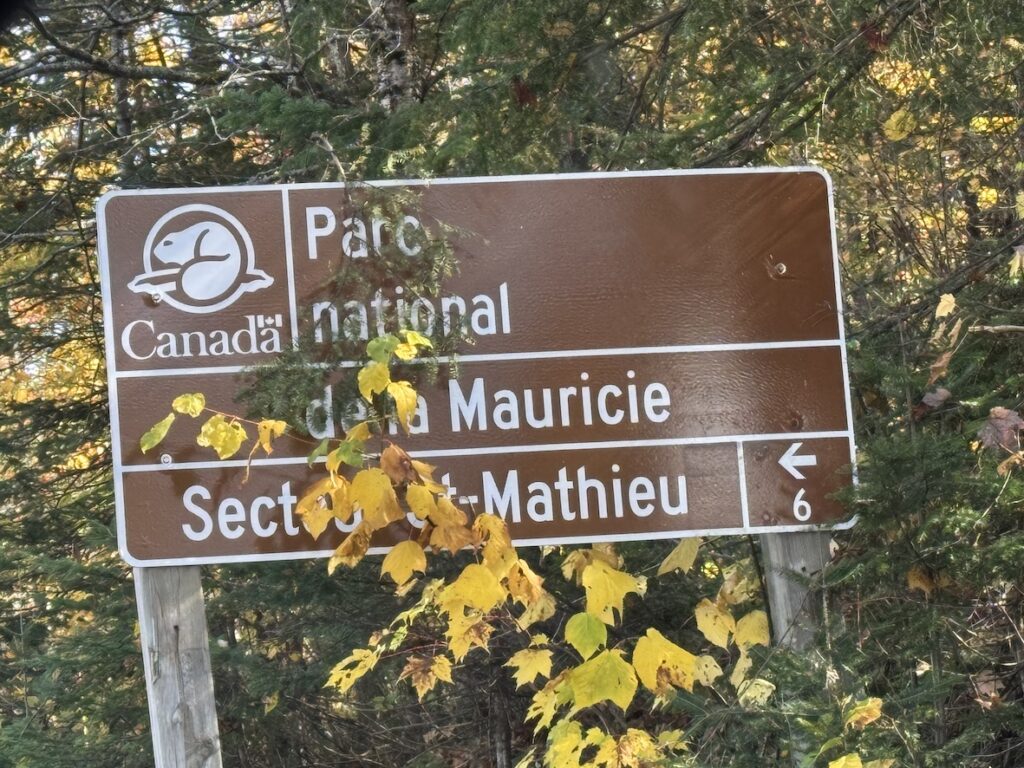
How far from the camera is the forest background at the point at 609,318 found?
314 centimetres

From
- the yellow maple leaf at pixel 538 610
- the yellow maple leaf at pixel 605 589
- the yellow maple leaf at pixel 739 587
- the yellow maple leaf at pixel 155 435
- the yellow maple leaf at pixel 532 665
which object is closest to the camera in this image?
the yellow maple leaf at pixel 155 435

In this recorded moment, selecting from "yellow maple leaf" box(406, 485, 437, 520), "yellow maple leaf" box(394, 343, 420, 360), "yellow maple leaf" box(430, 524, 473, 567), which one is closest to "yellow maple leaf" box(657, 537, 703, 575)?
"yellow maple leaf" box(430, 524, 473, 567)

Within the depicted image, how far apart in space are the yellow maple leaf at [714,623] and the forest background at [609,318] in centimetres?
18

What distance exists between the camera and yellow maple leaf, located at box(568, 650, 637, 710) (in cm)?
302

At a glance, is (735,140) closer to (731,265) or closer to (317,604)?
(731,265)

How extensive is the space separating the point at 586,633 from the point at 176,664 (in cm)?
121

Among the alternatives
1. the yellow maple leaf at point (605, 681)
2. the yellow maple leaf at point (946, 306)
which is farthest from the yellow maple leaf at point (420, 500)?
the yellow maple leaf at point (946, 306)

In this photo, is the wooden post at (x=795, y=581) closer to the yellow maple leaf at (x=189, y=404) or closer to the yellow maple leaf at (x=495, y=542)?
the yellow maple leaf at (x=495, y=542)

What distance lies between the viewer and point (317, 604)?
5973 mm

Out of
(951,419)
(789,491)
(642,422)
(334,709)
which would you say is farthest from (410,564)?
(334,709)

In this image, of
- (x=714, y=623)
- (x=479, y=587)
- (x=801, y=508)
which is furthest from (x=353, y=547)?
(x=801, y=508)

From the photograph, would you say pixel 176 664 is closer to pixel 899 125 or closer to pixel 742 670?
pixel 742 670

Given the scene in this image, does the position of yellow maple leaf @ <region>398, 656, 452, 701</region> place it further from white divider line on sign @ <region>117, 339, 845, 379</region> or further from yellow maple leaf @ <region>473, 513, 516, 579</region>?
white divider line on sign @ <region>117, 339, 845, 379</region>

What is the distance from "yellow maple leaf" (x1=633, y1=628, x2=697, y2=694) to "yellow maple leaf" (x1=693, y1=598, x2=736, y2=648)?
→ 0.31m
